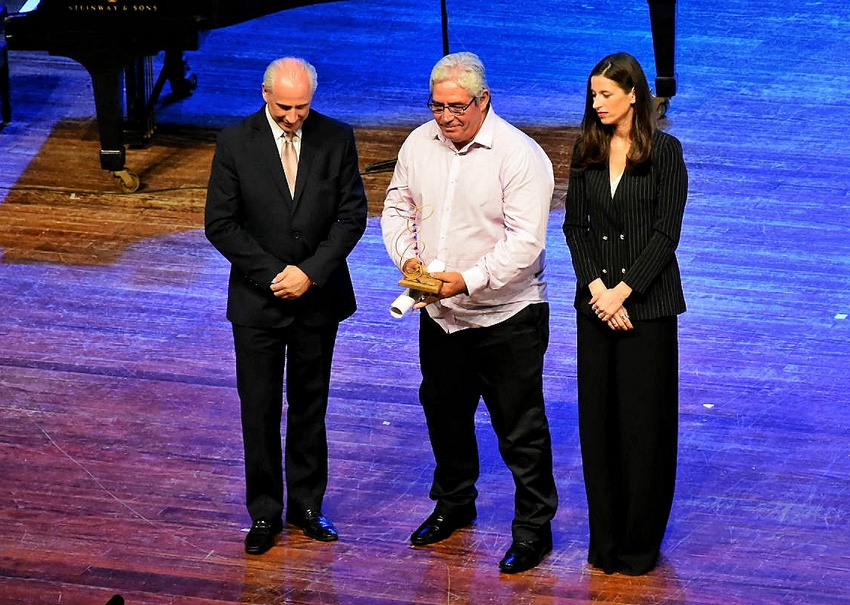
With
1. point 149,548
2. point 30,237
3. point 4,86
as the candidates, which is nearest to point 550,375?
point 149,548

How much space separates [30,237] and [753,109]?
157 inches

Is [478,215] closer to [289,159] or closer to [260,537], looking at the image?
[289,159]

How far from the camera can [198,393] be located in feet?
18.0

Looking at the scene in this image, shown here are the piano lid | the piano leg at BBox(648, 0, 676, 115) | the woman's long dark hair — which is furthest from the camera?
the piano leg at BBox(648, 0, 676, 115)

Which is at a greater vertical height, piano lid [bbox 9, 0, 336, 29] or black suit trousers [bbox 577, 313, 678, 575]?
piano lid [bbox 9, 0, 336, 29]

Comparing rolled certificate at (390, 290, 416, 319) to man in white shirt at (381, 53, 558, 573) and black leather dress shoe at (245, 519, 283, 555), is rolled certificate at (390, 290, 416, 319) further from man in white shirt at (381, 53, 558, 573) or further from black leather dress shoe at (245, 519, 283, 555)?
black leather dress shoe at (245, 519, 283, 555)

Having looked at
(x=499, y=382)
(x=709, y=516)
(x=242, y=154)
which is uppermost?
(x=242, y=154)

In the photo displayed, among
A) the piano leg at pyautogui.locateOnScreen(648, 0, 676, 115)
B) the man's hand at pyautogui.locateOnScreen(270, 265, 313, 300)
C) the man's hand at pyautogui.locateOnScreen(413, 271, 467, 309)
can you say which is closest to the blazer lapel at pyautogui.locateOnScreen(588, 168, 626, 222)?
the man's hand at pyautogui.locateOnScreen(413, 271, 467, 309)

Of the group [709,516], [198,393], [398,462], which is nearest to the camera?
[709,516]

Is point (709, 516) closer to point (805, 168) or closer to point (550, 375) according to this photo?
point (550, 375)

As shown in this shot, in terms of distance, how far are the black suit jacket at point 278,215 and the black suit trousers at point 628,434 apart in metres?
0.72

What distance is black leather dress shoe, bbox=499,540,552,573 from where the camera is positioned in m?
4.38

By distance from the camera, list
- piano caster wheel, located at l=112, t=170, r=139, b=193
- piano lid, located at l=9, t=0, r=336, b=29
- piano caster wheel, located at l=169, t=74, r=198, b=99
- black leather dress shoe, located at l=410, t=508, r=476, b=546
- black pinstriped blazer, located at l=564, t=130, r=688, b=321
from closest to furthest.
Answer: black pinstriped blazer, located at l=564, t=130, r=688, b=321 < black leather dress shoe, located at l=410, t=508, r=476, b=546 < piano lid, located at l=9, t=0, r=336, b=29 < piano caster wheel, located at l=112, t=170, r=139, b=193 < piano caster wheel, located at l=169, t=74, r=198, b=99

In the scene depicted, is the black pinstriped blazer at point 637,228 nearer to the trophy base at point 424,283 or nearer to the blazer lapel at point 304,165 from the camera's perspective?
the trophy base at point 424,283
